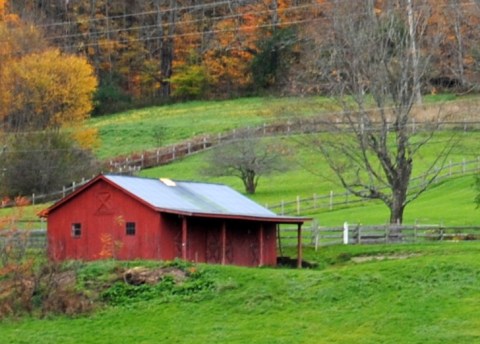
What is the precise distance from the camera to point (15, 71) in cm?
7675

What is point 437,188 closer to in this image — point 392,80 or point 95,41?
point 392,80

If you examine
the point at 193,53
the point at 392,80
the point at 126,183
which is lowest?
the point at 126,183

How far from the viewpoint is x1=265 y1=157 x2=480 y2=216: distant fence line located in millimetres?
60625

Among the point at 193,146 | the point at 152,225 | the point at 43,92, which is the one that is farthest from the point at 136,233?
the point at 193,146

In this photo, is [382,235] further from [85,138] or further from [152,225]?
[85,138]

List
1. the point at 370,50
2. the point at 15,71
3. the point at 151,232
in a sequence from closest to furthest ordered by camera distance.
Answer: the point at 151,232
the point at 370,50
the point at 15,71

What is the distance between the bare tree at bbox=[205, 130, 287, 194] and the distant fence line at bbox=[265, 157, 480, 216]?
185 inches

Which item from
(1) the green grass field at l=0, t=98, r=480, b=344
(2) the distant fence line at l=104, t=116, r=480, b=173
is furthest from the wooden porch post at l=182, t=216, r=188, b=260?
(2) the distant fence line at l=104, t=116, r=480, b=173

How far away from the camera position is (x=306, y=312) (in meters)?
35.1

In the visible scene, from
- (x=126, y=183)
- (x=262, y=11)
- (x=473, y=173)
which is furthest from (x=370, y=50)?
(x=262, y=11)

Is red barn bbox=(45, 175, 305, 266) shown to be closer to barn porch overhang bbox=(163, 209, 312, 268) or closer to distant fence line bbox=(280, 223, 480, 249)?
barn porch overhang bbox=(163, 209, 312, 268)

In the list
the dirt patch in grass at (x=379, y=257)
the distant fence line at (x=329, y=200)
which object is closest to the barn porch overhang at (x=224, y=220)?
the dirt patch in grass at (x=379, y=257)

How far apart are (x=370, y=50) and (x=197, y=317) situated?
805 inches

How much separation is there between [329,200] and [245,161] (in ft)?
21.7
